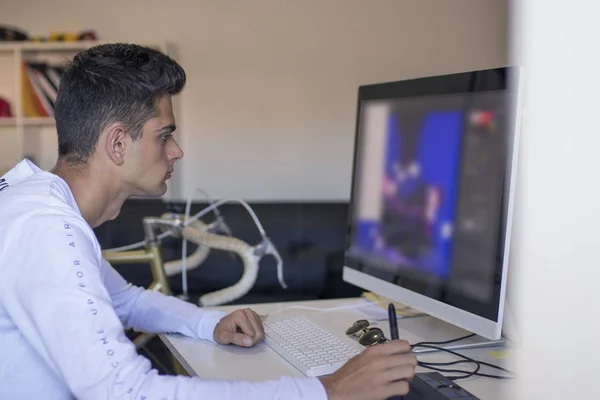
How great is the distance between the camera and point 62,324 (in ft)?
2.82

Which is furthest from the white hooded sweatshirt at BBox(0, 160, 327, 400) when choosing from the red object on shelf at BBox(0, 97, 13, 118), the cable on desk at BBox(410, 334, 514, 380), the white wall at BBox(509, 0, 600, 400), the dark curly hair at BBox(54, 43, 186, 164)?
the red object on shelf at BBox(0, 97, 13, 118)

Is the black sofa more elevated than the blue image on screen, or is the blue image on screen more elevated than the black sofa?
the blue image on screen

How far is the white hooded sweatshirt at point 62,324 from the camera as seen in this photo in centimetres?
85

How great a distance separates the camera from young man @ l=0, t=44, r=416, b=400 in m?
0.86

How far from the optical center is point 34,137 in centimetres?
395

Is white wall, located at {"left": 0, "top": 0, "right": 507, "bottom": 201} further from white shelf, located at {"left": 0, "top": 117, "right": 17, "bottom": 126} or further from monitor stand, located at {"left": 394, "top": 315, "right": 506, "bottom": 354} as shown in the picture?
monitor stand, located at {"left": 394, "top": 315, "right": 506, "bottom": 354}

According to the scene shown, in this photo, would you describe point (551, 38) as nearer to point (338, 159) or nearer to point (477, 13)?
point (338, 159)

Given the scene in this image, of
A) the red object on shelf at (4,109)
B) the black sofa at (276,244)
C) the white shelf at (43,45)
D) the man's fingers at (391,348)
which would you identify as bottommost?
the black sofa at (276,244)

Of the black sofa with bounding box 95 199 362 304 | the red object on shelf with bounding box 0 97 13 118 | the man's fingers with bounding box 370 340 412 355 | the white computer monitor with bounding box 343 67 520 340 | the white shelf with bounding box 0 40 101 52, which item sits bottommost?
the black sofa with bounding box 95 199 362 304

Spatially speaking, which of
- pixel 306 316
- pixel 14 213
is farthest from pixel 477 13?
pixel 14 213

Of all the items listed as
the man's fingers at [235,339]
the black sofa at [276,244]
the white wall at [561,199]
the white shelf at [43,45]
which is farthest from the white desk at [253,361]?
the white shelf at [43,45]

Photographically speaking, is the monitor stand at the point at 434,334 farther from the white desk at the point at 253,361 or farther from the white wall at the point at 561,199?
the white wall at the point at 561,199

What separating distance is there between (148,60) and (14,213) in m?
0.36

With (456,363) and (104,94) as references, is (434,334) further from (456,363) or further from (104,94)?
(104,94)
